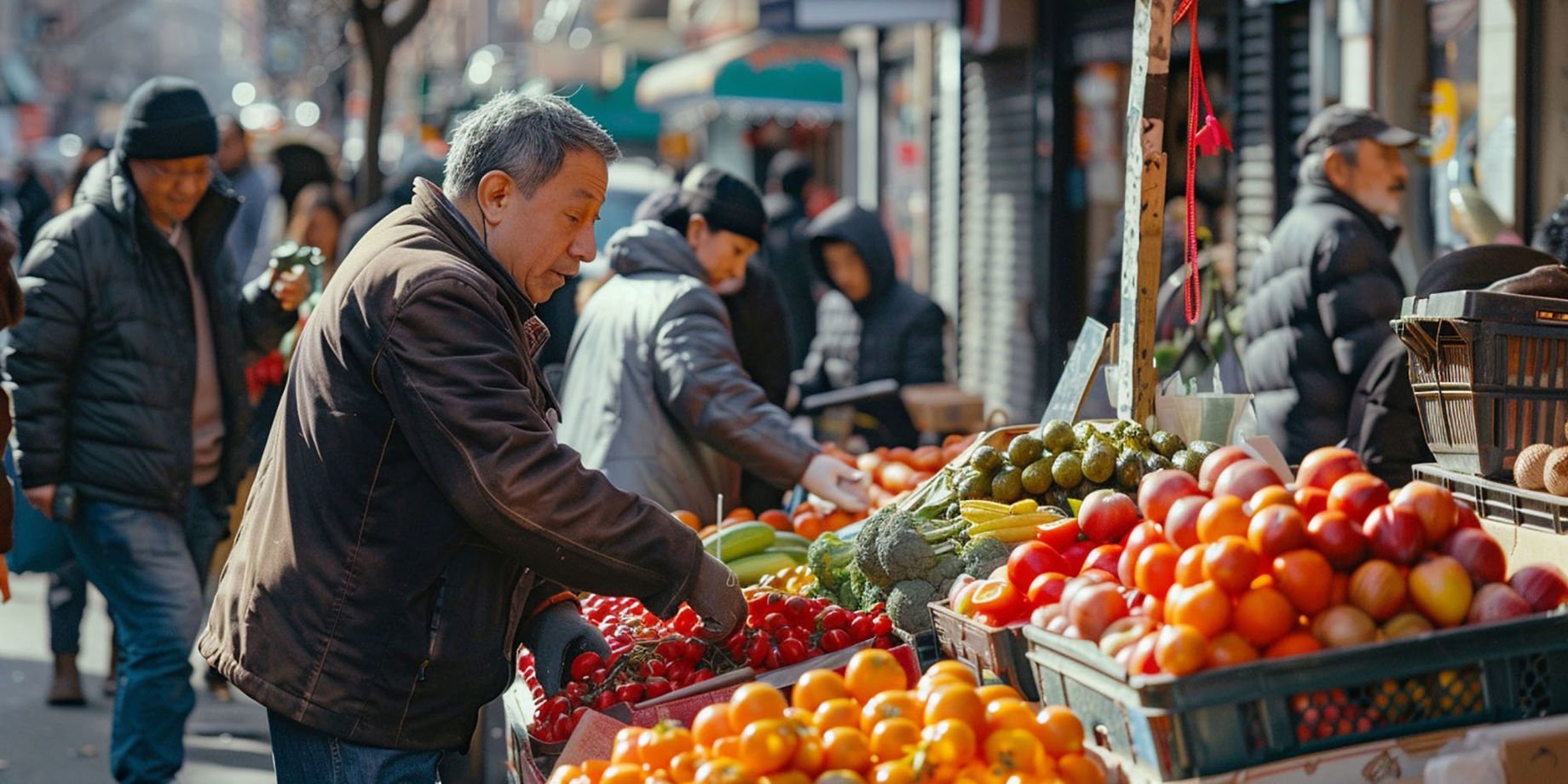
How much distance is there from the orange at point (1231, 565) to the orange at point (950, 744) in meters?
0.46

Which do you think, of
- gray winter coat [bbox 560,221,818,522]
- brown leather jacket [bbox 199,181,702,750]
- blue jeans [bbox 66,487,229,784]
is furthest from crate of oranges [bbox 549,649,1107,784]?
blue jeans [bbox 66,487,229,784]

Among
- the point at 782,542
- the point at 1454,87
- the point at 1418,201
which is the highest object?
the point at 1454,87

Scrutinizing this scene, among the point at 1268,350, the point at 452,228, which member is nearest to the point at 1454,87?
the point at 1268,350

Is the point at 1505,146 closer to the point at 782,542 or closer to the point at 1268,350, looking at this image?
the point at 1268,350

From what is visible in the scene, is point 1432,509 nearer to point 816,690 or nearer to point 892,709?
point 892,709

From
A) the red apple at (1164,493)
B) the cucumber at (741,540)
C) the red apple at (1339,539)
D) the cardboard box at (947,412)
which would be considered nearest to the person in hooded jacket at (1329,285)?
the cardboard box at (947,412)

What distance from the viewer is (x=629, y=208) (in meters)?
13.9

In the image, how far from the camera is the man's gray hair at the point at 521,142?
328cm

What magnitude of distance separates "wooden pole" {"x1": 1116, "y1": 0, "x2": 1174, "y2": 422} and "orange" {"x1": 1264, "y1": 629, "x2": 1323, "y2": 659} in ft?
5.21

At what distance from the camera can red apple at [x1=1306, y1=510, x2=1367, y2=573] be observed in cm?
286

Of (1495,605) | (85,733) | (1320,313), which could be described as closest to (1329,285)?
(1320,313)

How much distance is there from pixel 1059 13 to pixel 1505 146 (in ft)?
17.7

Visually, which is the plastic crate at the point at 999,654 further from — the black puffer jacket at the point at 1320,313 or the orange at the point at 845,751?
the black puffer jacket at the point at 1320,313

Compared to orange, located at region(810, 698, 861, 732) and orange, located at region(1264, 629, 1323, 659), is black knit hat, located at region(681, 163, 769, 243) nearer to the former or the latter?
orange, located at region(810, 698, 861, 732)
